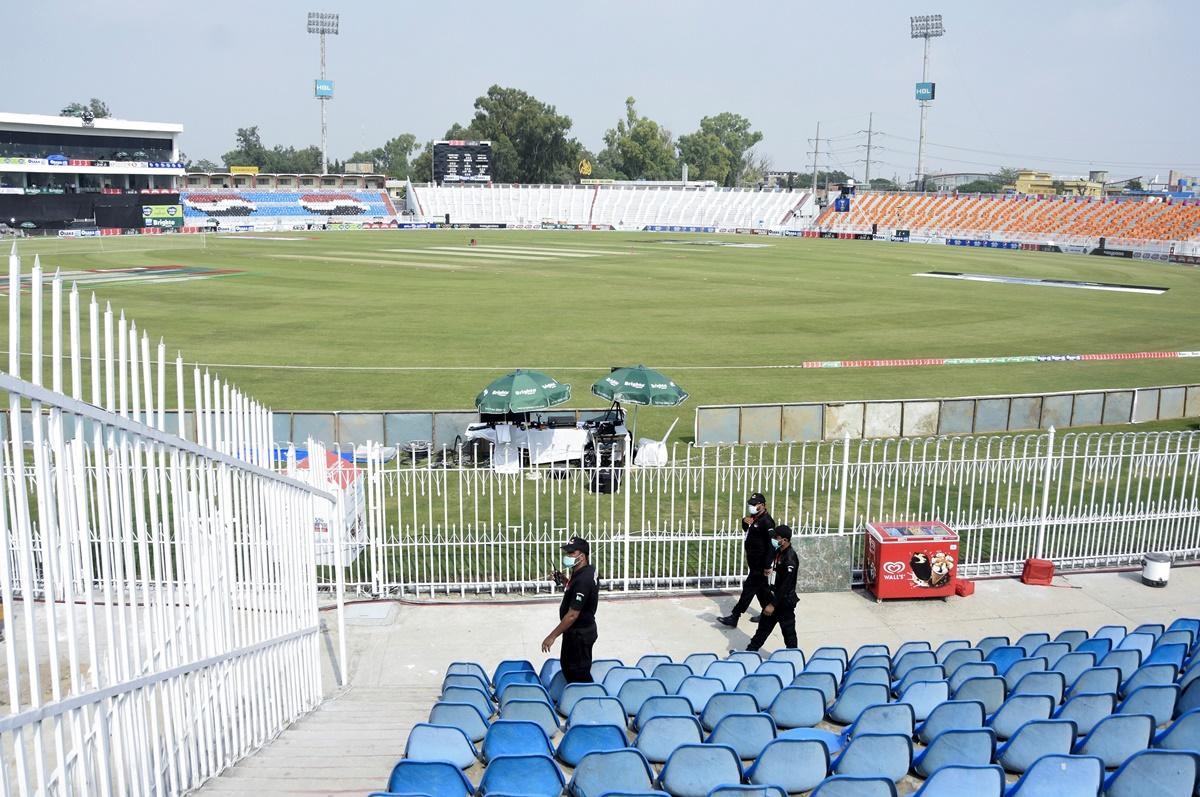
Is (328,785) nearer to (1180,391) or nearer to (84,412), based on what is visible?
Answer: (84,412)

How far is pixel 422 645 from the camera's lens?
10.3m

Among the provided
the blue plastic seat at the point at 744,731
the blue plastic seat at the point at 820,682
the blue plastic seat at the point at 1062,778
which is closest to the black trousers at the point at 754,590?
the blue plastic seat at the point at 820,682

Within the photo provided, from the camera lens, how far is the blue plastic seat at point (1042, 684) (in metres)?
6.78

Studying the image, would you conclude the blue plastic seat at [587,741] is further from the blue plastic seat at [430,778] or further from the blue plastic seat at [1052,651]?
the blue plastic seat at [1052,651]

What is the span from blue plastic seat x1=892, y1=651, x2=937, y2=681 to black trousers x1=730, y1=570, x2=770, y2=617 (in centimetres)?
201

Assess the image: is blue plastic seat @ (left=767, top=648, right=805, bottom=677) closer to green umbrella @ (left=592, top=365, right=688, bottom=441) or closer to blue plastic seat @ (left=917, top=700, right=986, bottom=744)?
blue plastic seat @ (left=917, top=700, right=986, bottom=744)

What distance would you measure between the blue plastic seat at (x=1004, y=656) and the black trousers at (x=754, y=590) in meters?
2.37

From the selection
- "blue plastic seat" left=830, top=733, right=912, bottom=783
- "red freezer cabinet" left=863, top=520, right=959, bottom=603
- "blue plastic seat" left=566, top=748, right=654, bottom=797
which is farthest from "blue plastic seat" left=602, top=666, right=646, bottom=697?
"red freezer cabinet" left=863, top=520, right=959, bottom=603

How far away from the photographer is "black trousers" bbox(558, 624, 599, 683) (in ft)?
25.6

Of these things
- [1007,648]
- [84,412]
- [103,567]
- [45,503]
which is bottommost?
[1007,648]

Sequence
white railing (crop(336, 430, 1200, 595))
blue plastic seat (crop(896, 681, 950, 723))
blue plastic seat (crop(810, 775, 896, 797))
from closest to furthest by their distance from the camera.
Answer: blue plastic seat (crop(810, 775, 896, 797)), blue plastic seat (crop(896, 681, 950, 723)), white railing (crop(336, 430, 1200, 595))

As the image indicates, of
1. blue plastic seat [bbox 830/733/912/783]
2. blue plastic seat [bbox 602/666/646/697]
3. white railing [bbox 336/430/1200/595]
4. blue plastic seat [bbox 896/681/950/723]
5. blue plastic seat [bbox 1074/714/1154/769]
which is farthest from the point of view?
white railing [bbox 336/430/1200/595]

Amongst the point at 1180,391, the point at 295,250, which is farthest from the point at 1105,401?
the point at 295,250

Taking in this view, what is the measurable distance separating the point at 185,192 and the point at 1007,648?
108 meters
